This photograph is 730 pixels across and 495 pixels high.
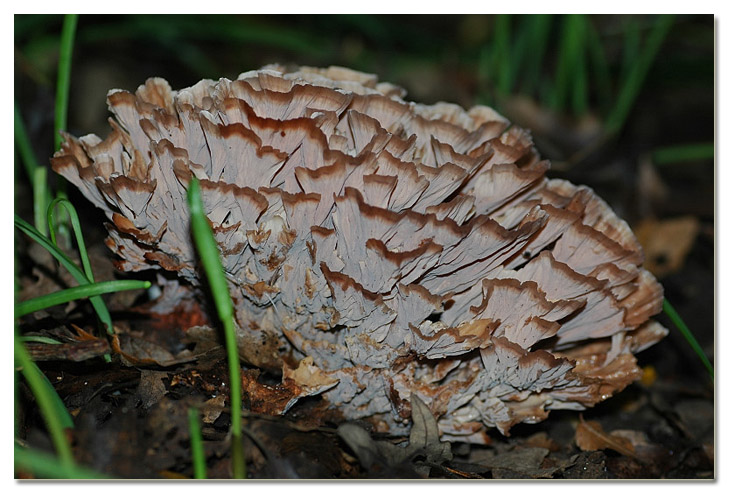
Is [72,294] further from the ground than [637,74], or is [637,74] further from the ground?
[637,74]

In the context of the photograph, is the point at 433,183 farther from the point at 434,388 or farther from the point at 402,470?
the point at 402,470

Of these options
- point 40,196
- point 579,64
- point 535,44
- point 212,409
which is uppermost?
point 535,44

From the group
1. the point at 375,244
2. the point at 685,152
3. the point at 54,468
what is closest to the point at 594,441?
the point at 375,244

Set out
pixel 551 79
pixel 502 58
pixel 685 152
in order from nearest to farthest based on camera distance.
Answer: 1. pixel 685 152
2. pixel 502 58
3. pixel 551 79

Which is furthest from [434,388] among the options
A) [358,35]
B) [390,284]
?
[358,35]

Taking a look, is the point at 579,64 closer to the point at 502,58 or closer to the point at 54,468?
the point at 502,58

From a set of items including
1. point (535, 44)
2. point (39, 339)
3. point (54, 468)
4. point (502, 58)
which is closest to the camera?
point (54, 468)

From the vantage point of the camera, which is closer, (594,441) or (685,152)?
(594,441)
